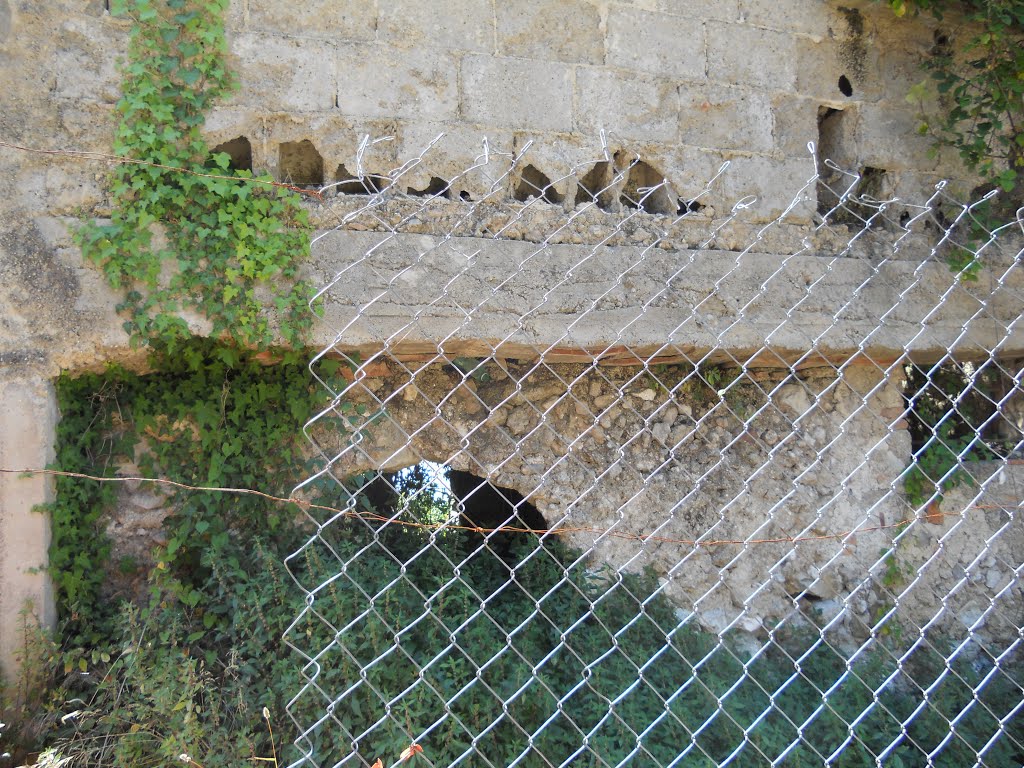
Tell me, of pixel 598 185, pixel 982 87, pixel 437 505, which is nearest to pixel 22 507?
pixel 437 505

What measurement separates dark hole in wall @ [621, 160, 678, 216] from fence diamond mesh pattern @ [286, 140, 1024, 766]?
10 mm

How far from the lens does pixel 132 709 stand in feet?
7.91

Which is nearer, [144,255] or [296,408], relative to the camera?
[144,255]

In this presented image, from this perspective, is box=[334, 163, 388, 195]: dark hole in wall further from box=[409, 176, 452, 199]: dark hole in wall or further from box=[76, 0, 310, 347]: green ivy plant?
box=[76, 0, 310, 347]: green ivy plant

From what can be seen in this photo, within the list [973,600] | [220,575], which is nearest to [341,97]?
[220,575]

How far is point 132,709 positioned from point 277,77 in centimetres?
196

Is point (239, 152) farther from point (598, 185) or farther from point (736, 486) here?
point (736, 486)

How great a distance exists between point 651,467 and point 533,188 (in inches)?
48.6

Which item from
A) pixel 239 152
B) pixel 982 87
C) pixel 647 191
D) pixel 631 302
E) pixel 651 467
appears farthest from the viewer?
pixel 651 467

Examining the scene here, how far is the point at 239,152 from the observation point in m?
2.78

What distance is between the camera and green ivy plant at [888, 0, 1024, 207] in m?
3.15

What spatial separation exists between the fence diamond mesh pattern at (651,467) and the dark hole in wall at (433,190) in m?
0.04

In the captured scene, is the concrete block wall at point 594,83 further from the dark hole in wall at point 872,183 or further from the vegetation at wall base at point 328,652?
the vegetation at wall base at point 328,652

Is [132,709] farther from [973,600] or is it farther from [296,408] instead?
[973,600]
